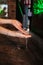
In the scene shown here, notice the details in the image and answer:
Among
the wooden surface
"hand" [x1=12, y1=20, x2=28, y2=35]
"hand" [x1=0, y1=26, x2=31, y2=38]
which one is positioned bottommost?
the wooden surface

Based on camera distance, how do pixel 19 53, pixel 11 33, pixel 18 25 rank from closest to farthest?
pixel 19 53, pixel 18 25, pixel 11 33

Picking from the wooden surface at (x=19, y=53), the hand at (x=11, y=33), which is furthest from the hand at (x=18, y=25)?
the wooden surface at (x=19, y=53)

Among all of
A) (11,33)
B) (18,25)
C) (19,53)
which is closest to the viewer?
(19,53)

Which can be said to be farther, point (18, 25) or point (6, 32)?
point (6, 32)

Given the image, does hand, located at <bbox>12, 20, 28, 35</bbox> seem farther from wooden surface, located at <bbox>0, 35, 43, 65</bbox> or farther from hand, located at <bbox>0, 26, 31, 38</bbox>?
wooden surface, located at <bbox>0, 35, 43, 65</bbox>

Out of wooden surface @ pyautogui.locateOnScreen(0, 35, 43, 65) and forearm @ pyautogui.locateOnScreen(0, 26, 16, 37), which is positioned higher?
forearm @ pyautogui.locateOnScreen(0, 26, 16, 37)

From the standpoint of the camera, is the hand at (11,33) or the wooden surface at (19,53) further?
the hand at (11,33)

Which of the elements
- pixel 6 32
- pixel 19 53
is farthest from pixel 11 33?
pixel 19 53

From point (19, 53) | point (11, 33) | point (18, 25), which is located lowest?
point (19, 53)

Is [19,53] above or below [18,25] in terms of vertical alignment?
below

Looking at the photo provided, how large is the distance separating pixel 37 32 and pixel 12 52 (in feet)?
2.74

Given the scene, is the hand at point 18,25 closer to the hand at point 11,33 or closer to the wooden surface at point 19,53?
the hand at point 11,33

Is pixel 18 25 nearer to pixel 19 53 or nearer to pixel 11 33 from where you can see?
pixel 11 33

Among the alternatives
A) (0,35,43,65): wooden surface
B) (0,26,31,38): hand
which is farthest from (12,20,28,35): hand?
(0,35,43,65): wooden surface
